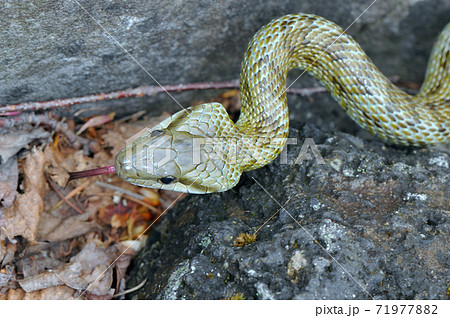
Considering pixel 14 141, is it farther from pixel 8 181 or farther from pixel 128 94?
pixel 128 94

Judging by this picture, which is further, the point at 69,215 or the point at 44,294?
the point at 69,215

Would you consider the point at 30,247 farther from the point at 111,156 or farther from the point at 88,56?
the point at 88,56

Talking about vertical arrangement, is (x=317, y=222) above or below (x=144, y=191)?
above

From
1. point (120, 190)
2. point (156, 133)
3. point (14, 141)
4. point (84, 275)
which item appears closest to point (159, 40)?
point (156, 133)

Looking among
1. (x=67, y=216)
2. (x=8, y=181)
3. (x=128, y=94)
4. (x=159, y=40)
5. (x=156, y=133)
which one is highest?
(x=159, y=40)

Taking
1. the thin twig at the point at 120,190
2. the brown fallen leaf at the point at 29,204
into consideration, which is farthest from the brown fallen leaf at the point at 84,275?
the thin twig at the point at 120,190

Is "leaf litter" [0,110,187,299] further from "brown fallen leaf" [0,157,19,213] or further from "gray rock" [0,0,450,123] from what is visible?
"gray rock" [0,0,450,123]

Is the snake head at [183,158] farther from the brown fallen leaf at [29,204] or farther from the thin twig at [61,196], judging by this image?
the brown fallen leaf at [29,204]

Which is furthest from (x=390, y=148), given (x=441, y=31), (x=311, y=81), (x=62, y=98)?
(x=62, y=98)
